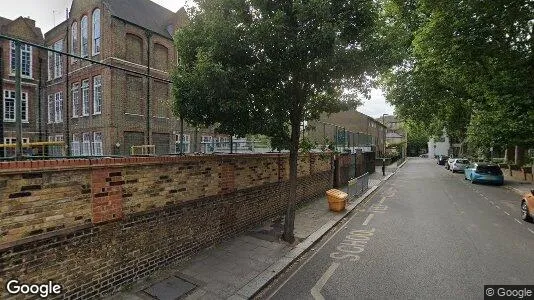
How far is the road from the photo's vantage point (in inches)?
252

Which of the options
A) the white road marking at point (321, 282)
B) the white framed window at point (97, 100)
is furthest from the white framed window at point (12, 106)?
the white road marking at point (321, 282)

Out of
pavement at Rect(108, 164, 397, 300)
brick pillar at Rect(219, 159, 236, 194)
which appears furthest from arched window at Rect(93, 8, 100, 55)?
pavement at Rect(108, 164, 397, 300)

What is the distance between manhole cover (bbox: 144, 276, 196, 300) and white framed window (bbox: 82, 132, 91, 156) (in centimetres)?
268

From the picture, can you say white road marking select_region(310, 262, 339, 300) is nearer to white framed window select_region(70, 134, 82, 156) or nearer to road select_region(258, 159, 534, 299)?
road select_region(258, 159, 534, 299)

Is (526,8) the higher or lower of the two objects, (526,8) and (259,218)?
the higher

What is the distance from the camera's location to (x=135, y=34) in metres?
25.8

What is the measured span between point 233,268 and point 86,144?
382 cm

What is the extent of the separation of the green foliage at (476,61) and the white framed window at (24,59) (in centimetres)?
768

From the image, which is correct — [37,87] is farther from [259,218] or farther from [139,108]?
[259,218]

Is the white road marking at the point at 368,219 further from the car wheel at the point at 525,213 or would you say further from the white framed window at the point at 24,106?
the white framed window at the point at 24,106

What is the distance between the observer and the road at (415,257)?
639 cm

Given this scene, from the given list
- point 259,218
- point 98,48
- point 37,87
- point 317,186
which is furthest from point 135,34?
point 37,87

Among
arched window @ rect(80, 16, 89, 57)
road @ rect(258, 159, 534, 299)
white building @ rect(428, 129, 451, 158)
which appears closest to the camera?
road @ rect(258, 159, 534, 299)

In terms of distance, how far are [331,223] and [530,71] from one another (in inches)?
555
